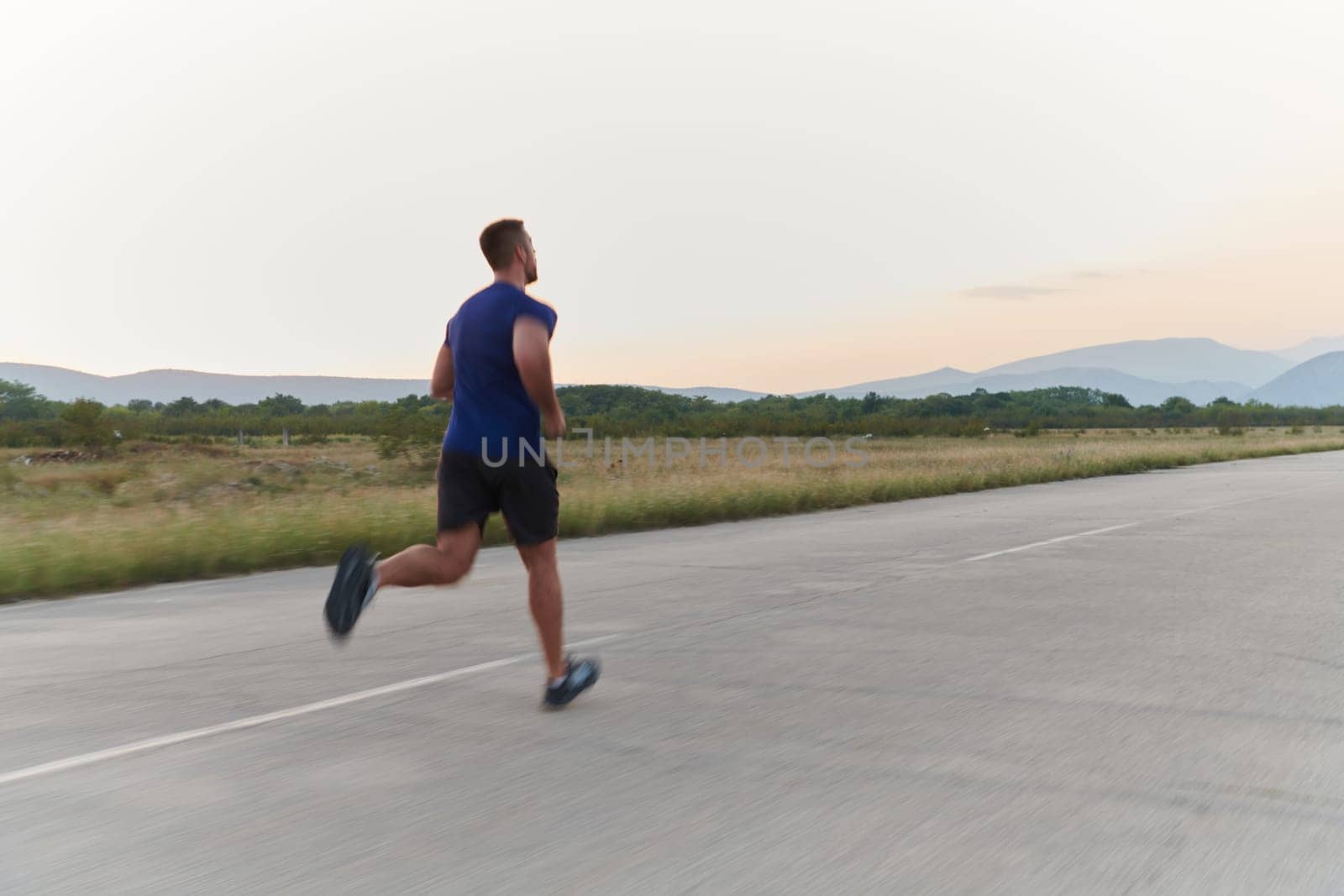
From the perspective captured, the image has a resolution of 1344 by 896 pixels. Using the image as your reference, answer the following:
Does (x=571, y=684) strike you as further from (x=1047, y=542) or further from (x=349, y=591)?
(x=1047, y=542)

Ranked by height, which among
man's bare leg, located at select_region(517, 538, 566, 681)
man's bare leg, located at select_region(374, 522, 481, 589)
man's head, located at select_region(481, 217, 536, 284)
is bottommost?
man's bare leg, located at select_region(517, 538, 566, 681)

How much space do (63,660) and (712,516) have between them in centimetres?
1164

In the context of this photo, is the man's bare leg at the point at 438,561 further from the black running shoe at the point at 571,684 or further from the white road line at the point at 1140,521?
the white road line at the point at 1140,521

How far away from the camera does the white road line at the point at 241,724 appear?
4207mm

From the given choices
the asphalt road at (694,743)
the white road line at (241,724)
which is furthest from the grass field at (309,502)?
the white road line at (241,724)

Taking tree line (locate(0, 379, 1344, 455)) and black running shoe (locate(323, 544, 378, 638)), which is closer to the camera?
black running shoe (locate(323, 544, 378, 638))

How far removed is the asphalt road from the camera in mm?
3322

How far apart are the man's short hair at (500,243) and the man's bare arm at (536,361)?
14.2 inches

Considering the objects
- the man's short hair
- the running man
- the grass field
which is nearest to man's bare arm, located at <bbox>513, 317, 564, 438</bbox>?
the running man

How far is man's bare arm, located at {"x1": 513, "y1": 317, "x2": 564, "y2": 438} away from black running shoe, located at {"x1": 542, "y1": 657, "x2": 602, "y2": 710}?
1.11 m

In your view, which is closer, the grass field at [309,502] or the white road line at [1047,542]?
the grass field at [309,502]

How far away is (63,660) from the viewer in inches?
247

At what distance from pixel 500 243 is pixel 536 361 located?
0.65m

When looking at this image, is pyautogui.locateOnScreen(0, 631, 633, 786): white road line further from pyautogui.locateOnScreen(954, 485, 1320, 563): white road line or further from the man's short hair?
pyautogui.locateOnScreen(954, 485, 1320, 563): white road line
